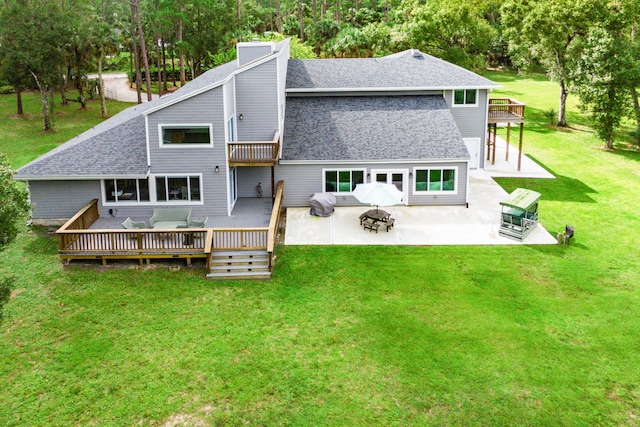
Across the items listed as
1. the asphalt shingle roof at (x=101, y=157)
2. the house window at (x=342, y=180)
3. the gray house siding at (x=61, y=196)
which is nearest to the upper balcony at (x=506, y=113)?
the house window at (x=342, y=180)

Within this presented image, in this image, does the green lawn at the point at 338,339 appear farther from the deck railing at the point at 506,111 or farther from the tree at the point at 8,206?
the deck railing at the point at 506,111

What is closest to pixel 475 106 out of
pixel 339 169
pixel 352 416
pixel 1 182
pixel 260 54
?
pixel 339 169

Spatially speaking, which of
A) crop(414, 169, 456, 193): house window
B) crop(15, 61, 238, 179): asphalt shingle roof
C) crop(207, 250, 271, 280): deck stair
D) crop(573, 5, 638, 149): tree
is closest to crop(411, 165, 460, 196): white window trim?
crop(414, 169, 456, 193): house window

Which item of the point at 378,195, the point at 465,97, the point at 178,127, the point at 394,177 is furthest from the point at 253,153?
the point at 465,97

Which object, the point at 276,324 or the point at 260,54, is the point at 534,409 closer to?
the point at 276,324

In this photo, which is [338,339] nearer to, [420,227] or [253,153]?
[420,227]

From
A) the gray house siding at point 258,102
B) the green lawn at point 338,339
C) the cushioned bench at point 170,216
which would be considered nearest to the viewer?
the green lawn at point 338,339
